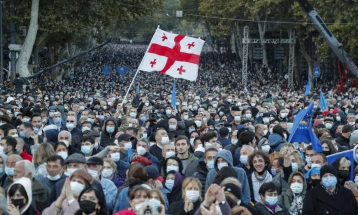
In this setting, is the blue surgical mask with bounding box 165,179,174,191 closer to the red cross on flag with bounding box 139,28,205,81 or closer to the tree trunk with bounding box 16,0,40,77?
the red cross on flag with bounding box 139,28,205,81

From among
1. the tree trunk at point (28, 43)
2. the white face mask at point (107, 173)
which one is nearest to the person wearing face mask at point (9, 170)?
the white face mask at point (107, 173)

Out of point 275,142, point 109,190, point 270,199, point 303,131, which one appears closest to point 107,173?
point 109,190

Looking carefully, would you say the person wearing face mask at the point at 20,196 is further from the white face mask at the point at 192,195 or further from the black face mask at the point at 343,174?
the black face mask at the point at 343,174

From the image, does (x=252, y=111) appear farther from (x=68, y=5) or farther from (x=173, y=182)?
(x=68, y=5)

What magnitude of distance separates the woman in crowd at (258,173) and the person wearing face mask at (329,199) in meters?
1.30

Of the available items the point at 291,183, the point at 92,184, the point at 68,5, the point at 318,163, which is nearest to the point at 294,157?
the point at 318,163

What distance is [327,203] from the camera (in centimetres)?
883

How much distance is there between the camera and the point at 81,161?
955cm

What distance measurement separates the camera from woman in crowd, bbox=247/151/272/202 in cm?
1014

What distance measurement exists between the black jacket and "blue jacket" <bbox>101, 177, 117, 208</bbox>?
198 cm

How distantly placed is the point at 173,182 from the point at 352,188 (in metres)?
1.94

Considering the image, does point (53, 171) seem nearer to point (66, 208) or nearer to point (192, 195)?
point (66, 208)

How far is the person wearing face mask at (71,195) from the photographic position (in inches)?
308

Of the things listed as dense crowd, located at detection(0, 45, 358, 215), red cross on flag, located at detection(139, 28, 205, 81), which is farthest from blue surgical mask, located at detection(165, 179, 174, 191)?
red cross on flag, located at detection(139, 28, 205, 81)
